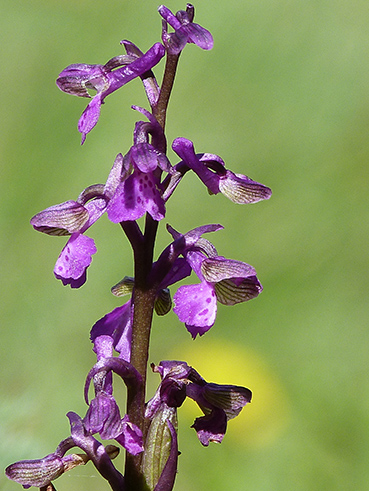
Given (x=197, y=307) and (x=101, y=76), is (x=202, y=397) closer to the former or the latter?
(x=197, y=307)

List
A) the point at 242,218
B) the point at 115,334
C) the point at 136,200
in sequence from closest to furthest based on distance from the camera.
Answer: the point at 136,200 → the point at 115,334 → the point at 242,218

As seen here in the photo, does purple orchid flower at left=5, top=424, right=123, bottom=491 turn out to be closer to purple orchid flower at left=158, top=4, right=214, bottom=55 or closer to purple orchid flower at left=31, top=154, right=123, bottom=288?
purple orchid flower at left=31, top=154, right=123, bottom=288

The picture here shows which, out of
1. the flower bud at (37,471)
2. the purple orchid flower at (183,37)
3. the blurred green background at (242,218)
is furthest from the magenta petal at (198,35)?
the blurred green background at (242,218)

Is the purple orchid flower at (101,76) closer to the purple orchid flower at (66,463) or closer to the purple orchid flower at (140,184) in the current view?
the purple orchid flower at (140,184)

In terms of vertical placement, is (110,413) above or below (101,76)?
below

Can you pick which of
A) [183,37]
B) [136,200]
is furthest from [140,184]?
[183,37]

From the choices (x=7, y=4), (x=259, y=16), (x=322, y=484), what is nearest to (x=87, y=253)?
(x=322, y=484)

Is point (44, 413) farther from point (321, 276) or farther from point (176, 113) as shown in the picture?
point (176, 113)
